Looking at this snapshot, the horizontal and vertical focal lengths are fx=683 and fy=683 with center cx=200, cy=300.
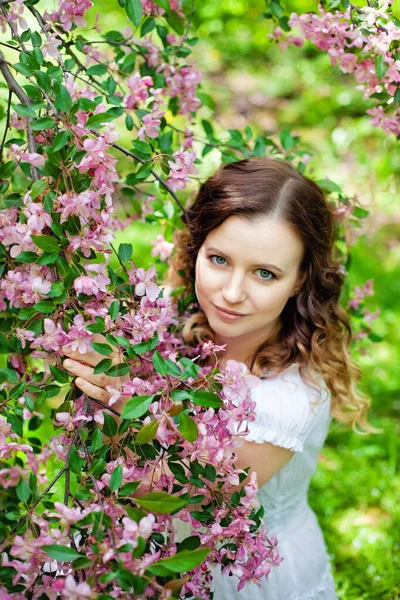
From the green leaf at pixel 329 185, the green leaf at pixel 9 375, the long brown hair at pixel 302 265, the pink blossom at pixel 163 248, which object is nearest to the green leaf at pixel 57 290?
the green leaf at pixel 9 375

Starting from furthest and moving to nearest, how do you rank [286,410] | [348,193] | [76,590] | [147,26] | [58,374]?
[348,193]
[147,26]
[286,410]
[58,374]
[76,590]

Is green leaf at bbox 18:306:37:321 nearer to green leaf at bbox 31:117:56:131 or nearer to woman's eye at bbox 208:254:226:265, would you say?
green leaf at bbox 31:117:56:131

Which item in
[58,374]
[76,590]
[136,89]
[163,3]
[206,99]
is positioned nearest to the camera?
[76,590]

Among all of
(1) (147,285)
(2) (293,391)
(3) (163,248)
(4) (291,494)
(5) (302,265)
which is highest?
(1) (147,285)

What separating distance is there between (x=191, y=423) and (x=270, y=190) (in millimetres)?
759

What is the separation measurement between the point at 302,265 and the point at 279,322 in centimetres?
21

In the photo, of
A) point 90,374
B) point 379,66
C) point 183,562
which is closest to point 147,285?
point 90,374

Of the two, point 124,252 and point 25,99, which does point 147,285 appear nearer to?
point 124,252

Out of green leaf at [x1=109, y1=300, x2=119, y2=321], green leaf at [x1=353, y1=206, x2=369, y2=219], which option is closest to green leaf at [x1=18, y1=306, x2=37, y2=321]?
green leaf at [x1=109, y1=300, x2=119, y2=321]

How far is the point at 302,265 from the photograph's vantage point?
1.83 meters

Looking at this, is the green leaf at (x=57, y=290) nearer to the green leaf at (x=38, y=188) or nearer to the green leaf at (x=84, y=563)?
the green leaf at (x=38, y=188)

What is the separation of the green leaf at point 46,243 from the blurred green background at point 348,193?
1.00m

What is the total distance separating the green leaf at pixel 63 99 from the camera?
4.06 ft

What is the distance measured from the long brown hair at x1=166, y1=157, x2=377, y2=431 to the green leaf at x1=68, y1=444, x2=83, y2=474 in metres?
0.73
